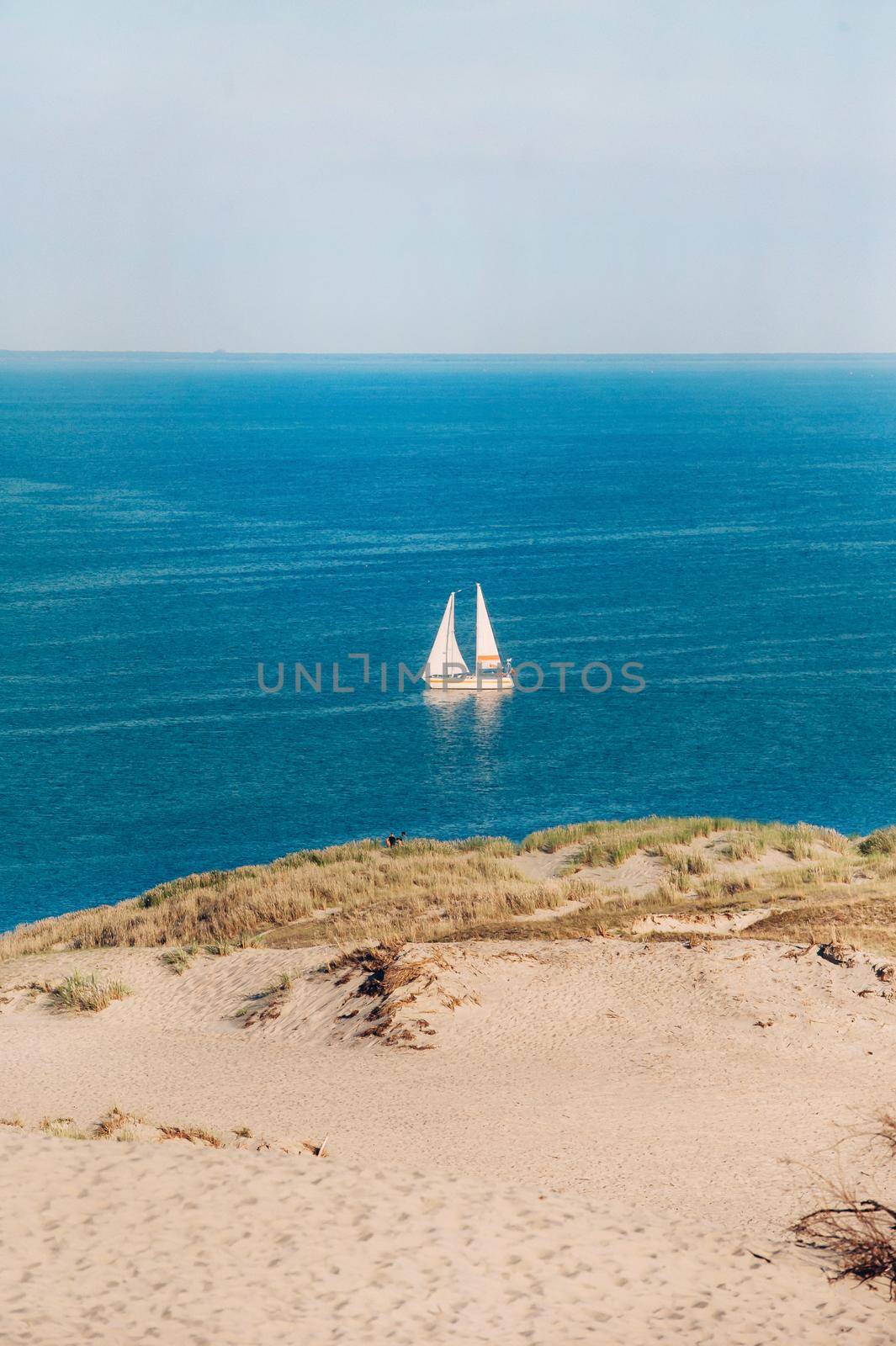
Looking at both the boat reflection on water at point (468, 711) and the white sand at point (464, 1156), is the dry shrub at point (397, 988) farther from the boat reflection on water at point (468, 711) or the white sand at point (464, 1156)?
the boat reflection on water at point (468, 711)

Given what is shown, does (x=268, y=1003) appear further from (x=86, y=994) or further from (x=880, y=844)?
(x=880, y=844)

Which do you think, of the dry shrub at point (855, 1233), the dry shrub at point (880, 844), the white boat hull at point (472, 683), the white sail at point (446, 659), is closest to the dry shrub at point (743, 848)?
the dry shrub at point (880, 844)

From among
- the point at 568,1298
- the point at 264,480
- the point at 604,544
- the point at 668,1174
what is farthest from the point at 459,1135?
the point at 264,480

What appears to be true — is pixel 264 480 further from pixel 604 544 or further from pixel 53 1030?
pixel 53 1030

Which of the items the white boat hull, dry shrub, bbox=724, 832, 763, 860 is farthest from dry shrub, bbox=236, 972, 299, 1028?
the white boat hull

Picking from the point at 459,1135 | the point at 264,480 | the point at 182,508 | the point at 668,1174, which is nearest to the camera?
the point at 668,1174

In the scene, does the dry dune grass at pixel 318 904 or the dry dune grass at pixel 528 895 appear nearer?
the dry dune grass at pixel 528 895

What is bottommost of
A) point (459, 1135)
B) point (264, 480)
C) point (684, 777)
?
point (684, 777)
